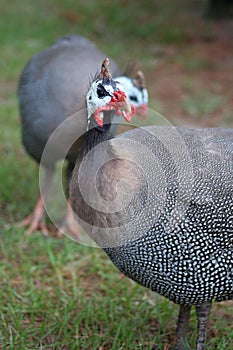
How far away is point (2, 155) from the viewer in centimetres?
477

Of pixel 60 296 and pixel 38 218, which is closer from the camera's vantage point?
pixel 60 296

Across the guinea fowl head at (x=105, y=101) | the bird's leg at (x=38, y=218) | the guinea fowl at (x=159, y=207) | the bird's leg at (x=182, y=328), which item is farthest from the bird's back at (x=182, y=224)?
the bird's leg at (x=38, y=218)

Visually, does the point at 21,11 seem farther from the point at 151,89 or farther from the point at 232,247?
the point at 232,247

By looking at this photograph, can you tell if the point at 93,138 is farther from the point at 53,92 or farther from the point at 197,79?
the point at 197,79

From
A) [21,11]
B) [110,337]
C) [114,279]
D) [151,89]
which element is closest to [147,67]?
[151,89]

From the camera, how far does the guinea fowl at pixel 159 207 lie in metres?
2.23

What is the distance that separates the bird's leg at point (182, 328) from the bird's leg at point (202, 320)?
0.55 ft

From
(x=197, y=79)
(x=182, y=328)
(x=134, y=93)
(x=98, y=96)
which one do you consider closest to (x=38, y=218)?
(x=134, y=93)

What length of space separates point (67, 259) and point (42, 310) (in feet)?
1.88

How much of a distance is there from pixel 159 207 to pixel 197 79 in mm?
4869

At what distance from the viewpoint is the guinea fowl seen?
2.23 metres

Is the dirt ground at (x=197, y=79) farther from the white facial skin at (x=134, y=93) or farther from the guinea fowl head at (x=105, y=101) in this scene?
the guinea fowl head at (x=105, y=101)

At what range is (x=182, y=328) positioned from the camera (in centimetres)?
267

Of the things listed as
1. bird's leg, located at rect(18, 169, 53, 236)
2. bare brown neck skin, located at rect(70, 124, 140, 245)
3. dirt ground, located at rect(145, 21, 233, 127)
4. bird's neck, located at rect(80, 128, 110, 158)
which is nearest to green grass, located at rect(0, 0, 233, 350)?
bird's leg, located at rect(18, 169, 53, 236)
